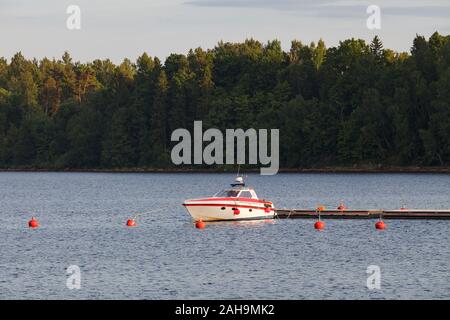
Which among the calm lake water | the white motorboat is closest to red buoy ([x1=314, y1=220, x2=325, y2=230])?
the calm lake water

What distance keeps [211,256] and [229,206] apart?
48.1 ft

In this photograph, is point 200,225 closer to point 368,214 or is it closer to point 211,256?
point 368,214

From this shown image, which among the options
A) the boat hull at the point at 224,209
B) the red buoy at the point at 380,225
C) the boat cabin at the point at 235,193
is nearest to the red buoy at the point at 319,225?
the red buoy at the point at 380,225

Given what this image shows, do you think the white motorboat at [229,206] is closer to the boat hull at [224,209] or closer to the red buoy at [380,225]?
the boat hull at [224,209]

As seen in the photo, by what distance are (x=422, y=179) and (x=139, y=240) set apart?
331ft

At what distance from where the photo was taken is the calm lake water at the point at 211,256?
4931cm

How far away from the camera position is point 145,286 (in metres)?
50.3

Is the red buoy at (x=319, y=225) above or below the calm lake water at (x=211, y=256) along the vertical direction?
above

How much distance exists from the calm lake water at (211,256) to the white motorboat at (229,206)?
32.3 inches

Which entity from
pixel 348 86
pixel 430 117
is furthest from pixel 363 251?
pixel 348 86

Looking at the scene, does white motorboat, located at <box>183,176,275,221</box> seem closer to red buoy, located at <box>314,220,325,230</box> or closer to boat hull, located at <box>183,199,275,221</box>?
boat hull, located at <box>183,199,275,221</box>

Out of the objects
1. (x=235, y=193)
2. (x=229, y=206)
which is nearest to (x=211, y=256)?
(x=229, y=206)

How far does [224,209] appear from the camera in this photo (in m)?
76.6
